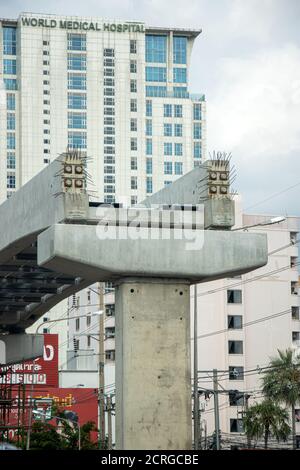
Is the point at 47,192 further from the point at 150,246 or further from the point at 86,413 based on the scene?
the point at 86,413

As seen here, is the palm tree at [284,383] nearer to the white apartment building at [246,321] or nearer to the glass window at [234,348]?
the white apartment building at [246,321]

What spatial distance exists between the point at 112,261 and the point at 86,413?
78504 millimetres

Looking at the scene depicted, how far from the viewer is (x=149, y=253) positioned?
37.2 m

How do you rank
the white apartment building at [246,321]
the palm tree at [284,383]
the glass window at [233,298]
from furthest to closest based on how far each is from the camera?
the glass window at [233,298]
the white apartment building at [246,321]
the palm tree at [284,383]

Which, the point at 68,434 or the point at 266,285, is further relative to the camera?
the point at 266,285

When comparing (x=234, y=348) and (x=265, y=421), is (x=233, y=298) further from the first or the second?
(x=265, y=421)

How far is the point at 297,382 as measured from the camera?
9756 cm

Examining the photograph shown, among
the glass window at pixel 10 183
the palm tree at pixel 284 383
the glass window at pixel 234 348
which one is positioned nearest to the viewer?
the palm tree at pixel 284 383

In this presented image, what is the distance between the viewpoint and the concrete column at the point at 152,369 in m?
36.4

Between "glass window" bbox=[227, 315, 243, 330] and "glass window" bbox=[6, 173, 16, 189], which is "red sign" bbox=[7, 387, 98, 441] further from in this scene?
"glass window" bbox=[6, 173, 16, 189]

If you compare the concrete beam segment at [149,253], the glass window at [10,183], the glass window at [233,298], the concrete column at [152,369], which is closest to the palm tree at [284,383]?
the glass window at [233,298]

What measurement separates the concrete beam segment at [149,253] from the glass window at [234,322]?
89.0m
